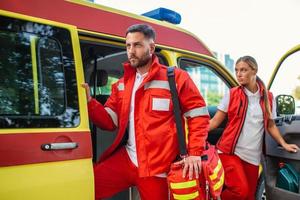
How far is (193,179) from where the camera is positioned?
2252 mm

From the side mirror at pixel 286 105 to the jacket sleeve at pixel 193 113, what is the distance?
1036 mm

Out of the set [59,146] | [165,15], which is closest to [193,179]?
[59,146]

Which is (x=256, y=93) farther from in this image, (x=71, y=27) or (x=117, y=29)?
(x=71, y=27)

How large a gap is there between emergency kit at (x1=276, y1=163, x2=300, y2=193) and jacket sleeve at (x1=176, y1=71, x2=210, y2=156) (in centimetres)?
98

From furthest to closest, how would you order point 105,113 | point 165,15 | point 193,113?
1. point 165,15
2. point 105,113
3. point 193,113

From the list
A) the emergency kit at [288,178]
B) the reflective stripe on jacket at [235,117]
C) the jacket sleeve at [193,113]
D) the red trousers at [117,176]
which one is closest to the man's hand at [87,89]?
the red trousers at [117,176]

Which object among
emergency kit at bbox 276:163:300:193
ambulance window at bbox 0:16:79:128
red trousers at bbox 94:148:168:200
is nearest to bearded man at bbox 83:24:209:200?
red trousers at bbox 94:148:168:200

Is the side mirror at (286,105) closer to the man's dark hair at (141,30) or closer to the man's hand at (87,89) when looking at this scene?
the man's dark hair at (141,30)

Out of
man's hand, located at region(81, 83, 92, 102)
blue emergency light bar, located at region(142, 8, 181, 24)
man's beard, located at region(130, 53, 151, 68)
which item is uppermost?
blue emergency light bar, located at region(142, 8, 181, 24)

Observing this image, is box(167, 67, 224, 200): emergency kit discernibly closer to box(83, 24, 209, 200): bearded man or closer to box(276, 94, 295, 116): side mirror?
box(83, 24, 209, 200): bearded man

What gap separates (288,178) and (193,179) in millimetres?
1050

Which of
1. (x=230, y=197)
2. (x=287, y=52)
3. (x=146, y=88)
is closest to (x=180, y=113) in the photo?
(x=146, y=88)

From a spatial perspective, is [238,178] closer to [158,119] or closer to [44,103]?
[158,119]

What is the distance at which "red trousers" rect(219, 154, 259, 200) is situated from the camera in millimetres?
3059
